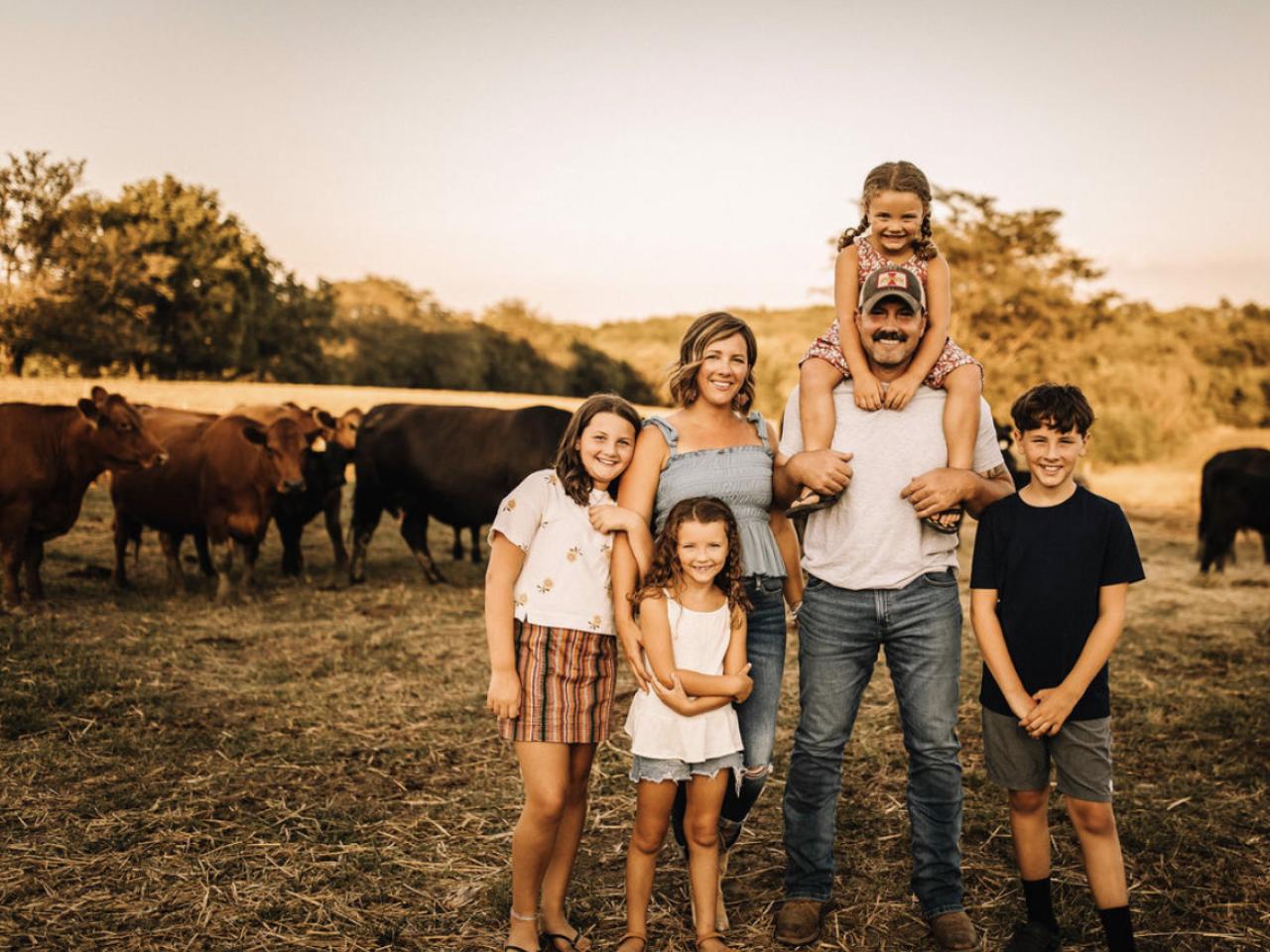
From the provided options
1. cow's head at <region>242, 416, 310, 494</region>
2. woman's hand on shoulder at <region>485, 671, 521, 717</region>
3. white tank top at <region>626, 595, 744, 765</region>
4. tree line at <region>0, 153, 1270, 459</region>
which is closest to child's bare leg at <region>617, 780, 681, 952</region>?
white tank top at <region>626, 595, 744, 765</region>

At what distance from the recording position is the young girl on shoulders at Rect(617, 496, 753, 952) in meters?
2.91

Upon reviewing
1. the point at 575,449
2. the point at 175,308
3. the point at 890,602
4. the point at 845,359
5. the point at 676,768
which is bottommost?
the point at 676,768

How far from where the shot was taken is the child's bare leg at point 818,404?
10.6 feet

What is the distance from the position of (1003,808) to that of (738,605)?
7.43ft

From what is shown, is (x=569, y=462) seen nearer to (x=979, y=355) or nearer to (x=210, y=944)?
(x=210, y=944)

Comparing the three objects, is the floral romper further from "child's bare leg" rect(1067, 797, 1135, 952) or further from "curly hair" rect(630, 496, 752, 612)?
"child's bare leg" rect(1067, 797, 1135, 952)

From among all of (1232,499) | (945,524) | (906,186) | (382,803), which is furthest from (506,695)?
(1232,499)

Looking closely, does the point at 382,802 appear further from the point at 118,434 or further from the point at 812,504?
the point at 118,434

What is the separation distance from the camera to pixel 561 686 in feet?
9.73

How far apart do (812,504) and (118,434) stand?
23.5 ft

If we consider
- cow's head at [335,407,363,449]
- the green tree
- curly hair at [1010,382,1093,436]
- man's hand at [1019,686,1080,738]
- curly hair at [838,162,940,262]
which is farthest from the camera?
the green tree

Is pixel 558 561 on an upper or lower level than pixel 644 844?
upper

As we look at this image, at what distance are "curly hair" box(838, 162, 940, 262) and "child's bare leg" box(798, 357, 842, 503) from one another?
2.00 feet

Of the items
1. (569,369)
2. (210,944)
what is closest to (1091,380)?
(569,369)
